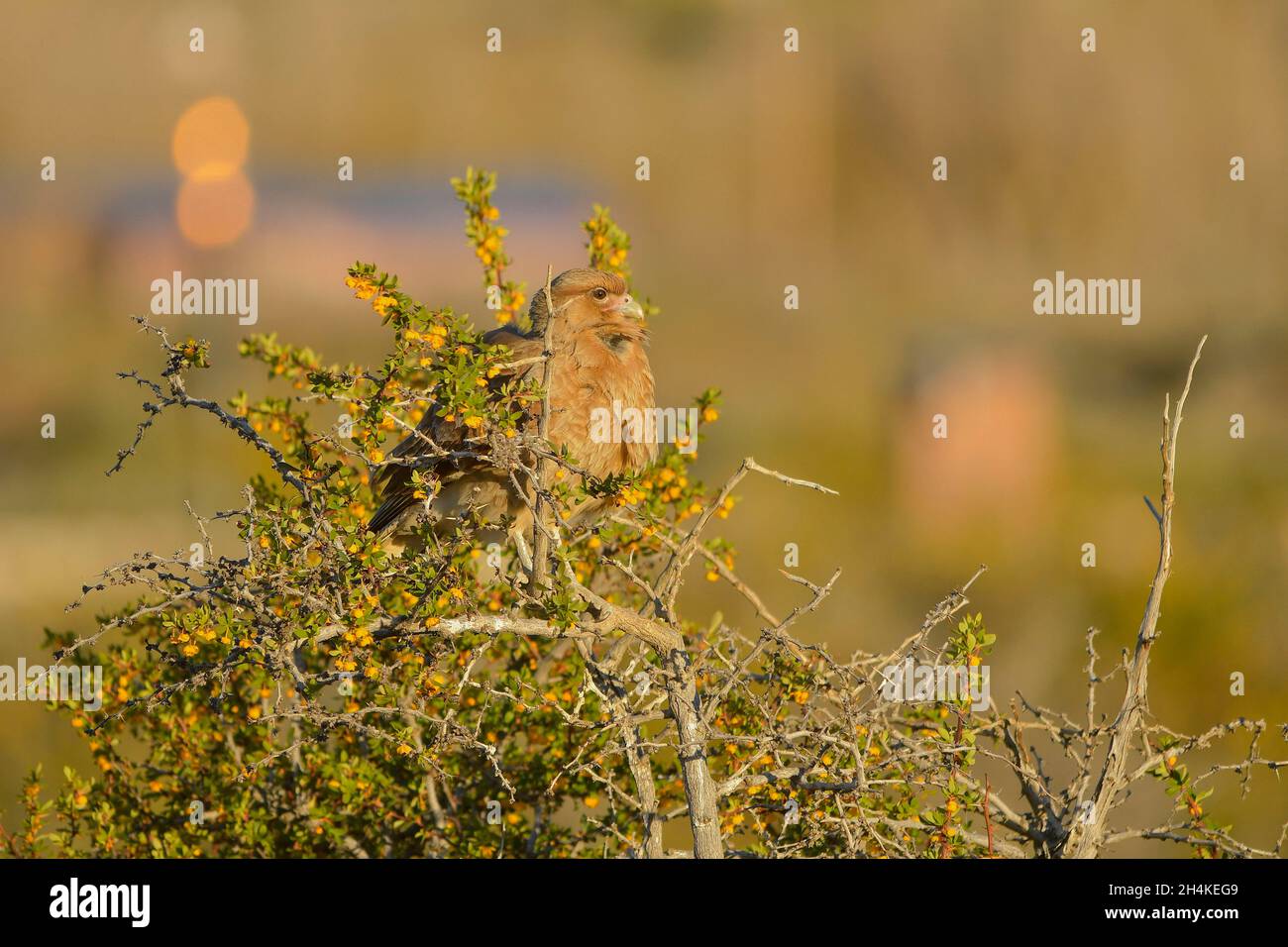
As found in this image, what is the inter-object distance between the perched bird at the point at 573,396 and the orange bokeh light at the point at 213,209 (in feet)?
60.2

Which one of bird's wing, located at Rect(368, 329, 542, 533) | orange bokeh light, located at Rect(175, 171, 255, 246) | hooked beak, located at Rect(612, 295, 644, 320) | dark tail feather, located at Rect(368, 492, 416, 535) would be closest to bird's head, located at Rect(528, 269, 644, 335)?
hooked beak, located at Rect(612, 295, 644, 320)

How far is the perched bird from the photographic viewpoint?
528cm

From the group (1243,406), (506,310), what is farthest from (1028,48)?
(506,310)

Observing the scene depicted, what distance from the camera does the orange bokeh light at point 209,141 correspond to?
2336 centimetres

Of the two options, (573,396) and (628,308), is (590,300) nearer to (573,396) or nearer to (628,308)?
(628,308)

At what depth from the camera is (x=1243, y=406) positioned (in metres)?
19.8

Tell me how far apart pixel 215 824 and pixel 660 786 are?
1.50 meters

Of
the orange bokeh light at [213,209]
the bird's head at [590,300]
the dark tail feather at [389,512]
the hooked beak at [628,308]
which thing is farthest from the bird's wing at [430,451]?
the orange bokeh light at [213,209]

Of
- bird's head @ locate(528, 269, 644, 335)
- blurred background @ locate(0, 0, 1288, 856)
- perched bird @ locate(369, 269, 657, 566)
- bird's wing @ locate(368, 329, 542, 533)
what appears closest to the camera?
bird's wing @ locate(368, 329, 542, 533)

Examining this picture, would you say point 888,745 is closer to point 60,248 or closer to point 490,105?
point 60,248

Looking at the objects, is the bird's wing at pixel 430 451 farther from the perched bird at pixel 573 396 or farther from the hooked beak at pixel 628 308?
the hooked beak at pixel 628 308

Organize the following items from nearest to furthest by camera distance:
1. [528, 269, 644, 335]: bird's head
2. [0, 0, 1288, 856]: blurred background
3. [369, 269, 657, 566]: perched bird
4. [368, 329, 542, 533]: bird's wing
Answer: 1. [368, 329, 542, 533]: bird's wing
2. [369, 269, 657, 566]: perched bird
3. [528, 269, 644, 335]: bird's head
4. [0, 0, 1288, 856]: blurred background

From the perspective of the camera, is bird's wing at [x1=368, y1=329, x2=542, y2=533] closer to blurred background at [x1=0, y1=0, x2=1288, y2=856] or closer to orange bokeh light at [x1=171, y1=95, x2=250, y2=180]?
blurred background at [x1=0, y1=0, x2=1288, y2=856]

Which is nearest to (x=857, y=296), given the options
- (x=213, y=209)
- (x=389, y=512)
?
(x=213, y=209)
